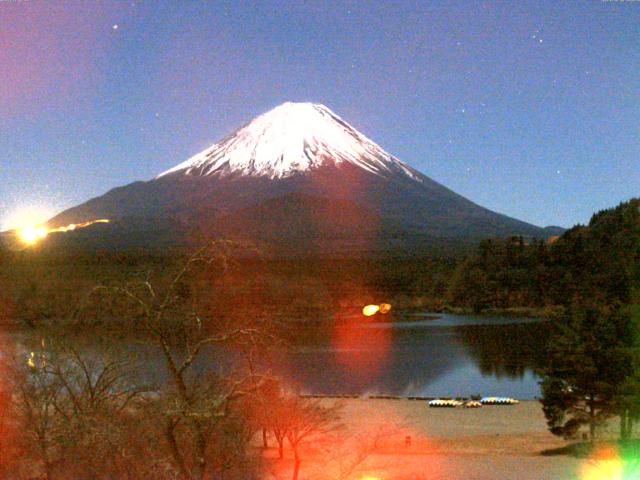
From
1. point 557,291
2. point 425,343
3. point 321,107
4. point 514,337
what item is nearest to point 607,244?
point 557,291

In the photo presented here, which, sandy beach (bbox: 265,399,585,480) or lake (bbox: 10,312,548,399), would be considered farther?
lake (bbox: 10,312,548,399)

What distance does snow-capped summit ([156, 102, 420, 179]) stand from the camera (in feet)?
374

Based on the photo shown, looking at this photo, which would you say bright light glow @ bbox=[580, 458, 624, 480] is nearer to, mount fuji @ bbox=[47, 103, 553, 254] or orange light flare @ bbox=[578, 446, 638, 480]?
orange light flare @ bbox=[578, 446, 638, 480]

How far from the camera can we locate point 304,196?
338 ft

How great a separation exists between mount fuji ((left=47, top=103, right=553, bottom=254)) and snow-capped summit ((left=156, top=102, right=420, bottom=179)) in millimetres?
156

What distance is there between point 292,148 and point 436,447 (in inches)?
4162

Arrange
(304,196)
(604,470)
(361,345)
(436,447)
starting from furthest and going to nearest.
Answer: (304,196)
(361,345)
(436,447)
(604,470)

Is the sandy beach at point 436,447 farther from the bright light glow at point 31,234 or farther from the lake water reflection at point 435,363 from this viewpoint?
the bright light glow at point 31,234

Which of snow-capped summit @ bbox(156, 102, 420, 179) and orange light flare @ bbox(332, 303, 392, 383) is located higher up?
snow-capped summit @ bbox(156, 102, 420, 179)

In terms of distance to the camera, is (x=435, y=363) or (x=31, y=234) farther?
(x=435, y=363)

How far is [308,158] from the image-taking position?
118938mm

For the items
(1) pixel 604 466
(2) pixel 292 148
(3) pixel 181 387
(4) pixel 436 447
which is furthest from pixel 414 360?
(2) pixel 292 148

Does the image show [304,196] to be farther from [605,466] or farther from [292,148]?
[605,466]

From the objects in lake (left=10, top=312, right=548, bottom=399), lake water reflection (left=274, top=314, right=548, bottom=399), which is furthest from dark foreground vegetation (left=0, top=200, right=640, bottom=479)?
lake water reflection (left=274, top=314, right=548, bottom=399)
